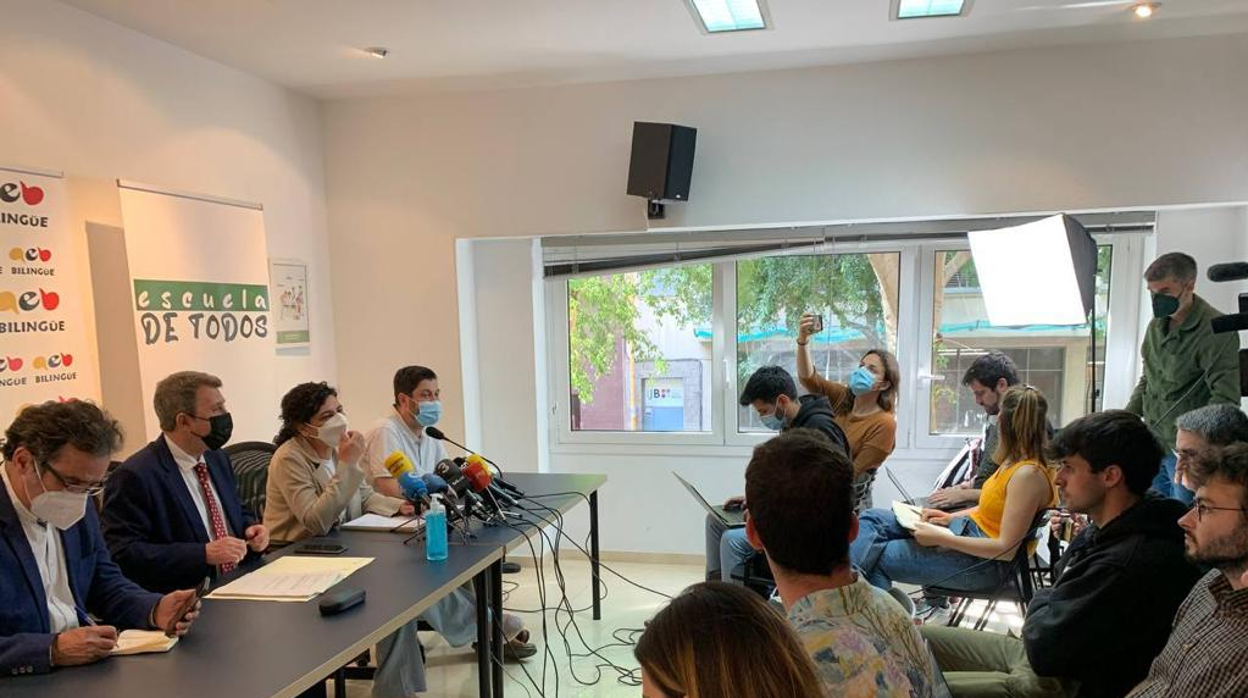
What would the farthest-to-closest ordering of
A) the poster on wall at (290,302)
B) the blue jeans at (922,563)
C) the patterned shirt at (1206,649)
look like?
the poster on wall at (290,302), the blue jeans at (922,563), the patterned shirt at (1206,649)

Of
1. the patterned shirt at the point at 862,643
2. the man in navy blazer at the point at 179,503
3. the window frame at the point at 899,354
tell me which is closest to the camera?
the patterned shirt at the point at 862,643

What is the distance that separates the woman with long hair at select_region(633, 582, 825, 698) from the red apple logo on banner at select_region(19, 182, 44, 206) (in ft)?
8.75

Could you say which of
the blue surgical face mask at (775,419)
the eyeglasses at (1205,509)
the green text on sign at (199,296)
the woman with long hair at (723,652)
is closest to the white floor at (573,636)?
the blue surgical face mask at (775,419)

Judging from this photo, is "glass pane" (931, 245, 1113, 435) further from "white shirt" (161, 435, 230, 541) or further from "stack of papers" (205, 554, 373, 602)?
"white shirt" (161, 435, 230, 541)

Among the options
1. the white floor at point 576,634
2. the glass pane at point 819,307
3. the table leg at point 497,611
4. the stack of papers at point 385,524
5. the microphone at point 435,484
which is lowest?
the white floor at point 576,634

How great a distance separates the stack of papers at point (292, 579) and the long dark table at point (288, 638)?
1.3 inches

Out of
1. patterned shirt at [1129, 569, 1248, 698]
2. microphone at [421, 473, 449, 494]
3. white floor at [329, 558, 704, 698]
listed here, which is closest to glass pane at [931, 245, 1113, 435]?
white floor at [329, 558, 704, 698]

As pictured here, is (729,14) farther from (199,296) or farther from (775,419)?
(199,296)

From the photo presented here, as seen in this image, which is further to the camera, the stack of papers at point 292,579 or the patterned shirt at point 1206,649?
the stack of papers at point 292,579

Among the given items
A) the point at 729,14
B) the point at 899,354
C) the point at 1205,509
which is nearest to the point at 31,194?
the point at 729,14

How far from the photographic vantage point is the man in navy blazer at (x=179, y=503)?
2.07m

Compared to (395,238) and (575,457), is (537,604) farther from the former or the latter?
(395,238)

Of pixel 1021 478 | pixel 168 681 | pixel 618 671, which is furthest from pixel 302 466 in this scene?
pixel 1021 478

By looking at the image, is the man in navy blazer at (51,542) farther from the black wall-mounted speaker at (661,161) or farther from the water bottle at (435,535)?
the black wall-mounted speaker at (661,161)
